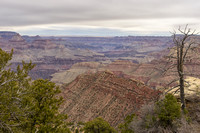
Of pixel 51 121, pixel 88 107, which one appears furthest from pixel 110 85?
pixel 51 121

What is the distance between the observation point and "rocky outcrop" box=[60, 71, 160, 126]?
131 feet

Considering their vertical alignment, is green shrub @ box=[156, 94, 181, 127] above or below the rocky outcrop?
above

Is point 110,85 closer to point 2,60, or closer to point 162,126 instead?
point 162,126

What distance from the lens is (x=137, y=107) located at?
3841cm

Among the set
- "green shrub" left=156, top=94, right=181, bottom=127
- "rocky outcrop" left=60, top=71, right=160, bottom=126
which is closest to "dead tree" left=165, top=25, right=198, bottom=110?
Result: "green shrub" left=156, top=94, right=181, bottom=127

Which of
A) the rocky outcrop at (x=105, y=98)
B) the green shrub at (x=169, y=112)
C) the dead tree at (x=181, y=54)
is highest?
the dead tree at (x=181, y=54)

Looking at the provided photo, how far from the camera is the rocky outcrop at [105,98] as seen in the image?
39.8 m

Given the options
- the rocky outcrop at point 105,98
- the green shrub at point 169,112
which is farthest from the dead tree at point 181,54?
the rocky outcrop at point 105,98

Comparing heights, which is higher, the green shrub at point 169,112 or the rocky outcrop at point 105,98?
the green shrub at point 169,112

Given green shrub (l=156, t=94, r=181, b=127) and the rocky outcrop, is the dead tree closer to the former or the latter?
green shrub (l=156, t=94, r=181, b=127)

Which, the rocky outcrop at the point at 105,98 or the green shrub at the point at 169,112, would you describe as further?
the rocky outcrop at the point at 105,98

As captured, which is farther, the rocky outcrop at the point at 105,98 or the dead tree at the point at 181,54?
the rocky outcrop at the point at 105,98

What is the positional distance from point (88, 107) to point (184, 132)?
1482 inches

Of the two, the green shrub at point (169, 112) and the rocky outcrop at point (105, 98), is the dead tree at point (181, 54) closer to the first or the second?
the green shrub at point (169, 112)
